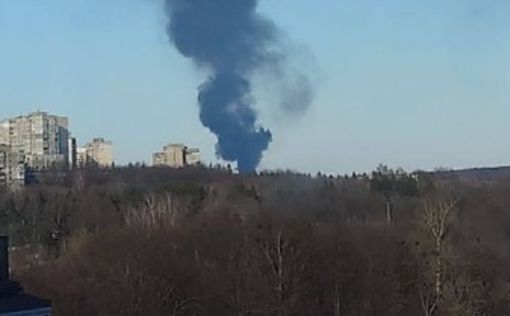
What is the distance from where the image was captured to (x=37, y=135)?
7762 centimetres

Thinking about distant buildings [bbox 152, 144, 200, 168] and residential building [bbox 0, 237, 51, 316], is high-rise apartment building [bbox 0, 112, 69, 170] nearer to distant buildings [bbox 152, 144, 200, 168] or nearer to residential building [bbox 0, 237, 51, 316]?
distant buildings [bbox 152, 144, 200, 168]

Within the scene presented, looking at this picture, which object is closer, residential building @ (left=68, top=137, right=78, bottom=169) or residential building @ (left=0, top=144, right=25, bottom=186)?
residential building @ (left=0, top=144, right=25, bottom=186)

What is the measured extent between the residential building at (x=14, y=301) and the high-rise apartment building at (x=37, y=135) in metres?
66.5

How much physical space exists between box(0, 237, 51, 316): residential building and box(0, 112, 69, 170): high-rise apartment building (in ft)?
218

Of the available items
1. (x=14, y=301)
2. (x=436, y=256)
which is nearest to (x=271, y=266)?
(x=436, y=256)

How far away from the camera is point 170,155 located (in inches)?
2945

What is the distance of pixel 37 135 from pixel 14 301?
69.3 meters

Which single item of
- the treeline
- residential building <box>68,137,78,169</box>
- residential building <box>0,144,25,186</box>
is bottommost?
the treeline

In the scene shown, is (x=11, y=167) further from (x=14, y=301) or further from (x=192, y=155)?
(x=14, y=301)

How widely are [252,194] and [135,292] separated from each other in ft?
Result: 74.0

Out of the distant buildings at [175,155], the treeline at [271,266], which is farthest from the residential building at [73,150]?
the treeline at [271,266]

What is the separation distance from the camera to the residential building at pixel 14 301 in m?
9.66

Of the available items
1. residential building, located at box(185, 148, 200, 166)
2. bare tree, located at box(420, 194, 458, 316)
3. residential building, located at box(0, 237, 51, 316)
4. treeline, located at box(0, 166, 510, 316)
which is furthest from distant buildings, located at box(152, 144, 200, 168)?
residential building, located at box(0, 237, 51, 316)

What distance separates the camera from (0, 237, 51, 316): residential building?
966cm
